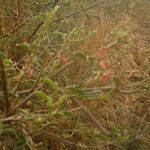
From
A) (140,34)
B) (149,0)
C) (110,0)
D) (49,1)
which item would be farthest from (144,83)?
(149,0)

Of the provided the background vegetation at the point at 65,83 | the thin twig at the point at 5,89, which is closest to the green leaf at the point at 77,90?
the background vegetation at the point at 65,83

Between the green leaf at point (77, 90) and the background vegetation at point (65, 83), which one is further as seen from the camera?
the background vegetation at point (65, 83)

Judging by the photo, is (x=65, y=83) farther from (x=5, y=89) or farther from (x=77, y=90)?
(x=77, y=90)

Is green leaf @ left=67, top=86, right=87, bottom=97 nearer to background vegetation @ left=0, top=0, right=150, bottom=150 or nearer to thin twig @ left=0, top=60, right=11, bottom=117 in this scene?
background vegetation @ left=0, top=0, right=150, bottom=150

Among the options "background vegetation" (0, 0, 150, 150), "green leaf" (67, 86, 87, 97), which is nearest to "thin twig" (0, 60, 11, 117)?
"background vegetation" (0, 0, 150, 150)

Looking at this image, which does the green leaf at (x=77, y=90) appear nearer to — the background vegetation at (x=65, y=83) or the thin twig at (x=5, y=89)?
the background vegetation at (x=65, y=83)

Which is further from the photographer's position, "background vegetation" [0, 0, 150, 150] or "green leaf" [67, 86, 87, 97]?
"background vegetation" [0, 0, 150, 150]

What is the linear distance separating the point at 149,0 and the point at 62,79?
4588 mm

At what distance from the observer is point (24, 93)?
2.30 metres

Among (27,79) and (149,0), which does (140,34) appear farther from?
(27,79)

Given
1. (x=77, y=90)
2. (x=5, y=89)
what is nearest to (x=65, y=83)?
(x=5, y=89)

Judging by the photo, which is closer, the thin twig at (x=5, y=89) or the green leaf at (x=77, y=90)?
the green leaf at (x=77, y=90)

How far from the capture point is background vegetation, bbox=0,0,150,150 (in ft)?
6.20

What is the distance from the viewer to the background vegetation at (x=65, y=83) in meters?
1.89
